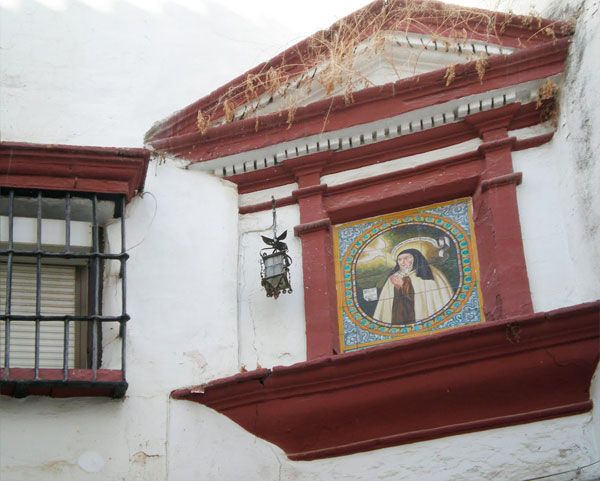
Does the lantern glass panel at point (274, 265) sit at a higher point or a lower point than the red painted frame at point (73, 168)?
lower

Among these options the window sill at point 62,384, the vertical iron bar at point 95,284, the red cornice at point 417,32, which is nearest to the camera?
the window sill at point 62,384

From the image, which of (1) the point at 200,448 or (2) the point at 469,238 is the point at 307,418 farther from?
(2) the point at 469,238

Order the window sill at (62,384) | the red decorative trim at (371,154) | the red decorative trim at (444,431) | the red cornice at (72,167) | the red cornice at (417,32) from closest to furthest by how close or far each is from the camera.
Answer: the red decorative trim at (444,431) < the window sill at (62,384) < the red cornice at (72,167) < the red decorative trim at (371,154) < the red cornice at (417,32)

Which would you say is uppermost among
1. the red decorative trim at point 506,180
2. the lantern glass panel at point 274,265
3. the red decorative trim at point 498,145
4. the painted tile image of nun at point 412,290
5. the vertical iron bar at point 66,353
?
the red decorative trim at point 498,145

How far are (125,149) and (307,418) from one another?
1.76 meters

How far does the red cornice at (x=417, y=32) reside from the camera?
7.55 metres

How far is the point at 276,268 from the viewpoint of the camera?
23.5ft

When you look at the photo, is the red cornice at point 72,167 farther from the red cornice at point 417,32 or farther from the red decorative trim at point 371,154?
the red decorative trim at point 371,154

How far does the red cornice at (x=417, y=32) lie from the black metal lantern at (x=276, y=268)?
3.14 feet

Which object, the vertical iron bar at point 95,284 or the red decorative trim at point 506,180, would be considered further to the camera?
the red decorative trim at point 506,180

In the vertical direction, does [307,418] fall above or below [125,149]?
below

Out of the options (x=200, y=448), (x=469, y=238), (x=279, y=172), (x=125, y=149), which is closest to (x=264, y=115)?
(x=279, y=172)

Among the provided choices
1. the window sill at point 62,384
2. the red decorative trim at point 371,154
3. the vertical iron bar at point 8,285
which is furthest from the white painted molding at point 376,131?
the window sill at point 62,384

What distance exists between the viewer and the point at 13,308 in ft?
23.5
